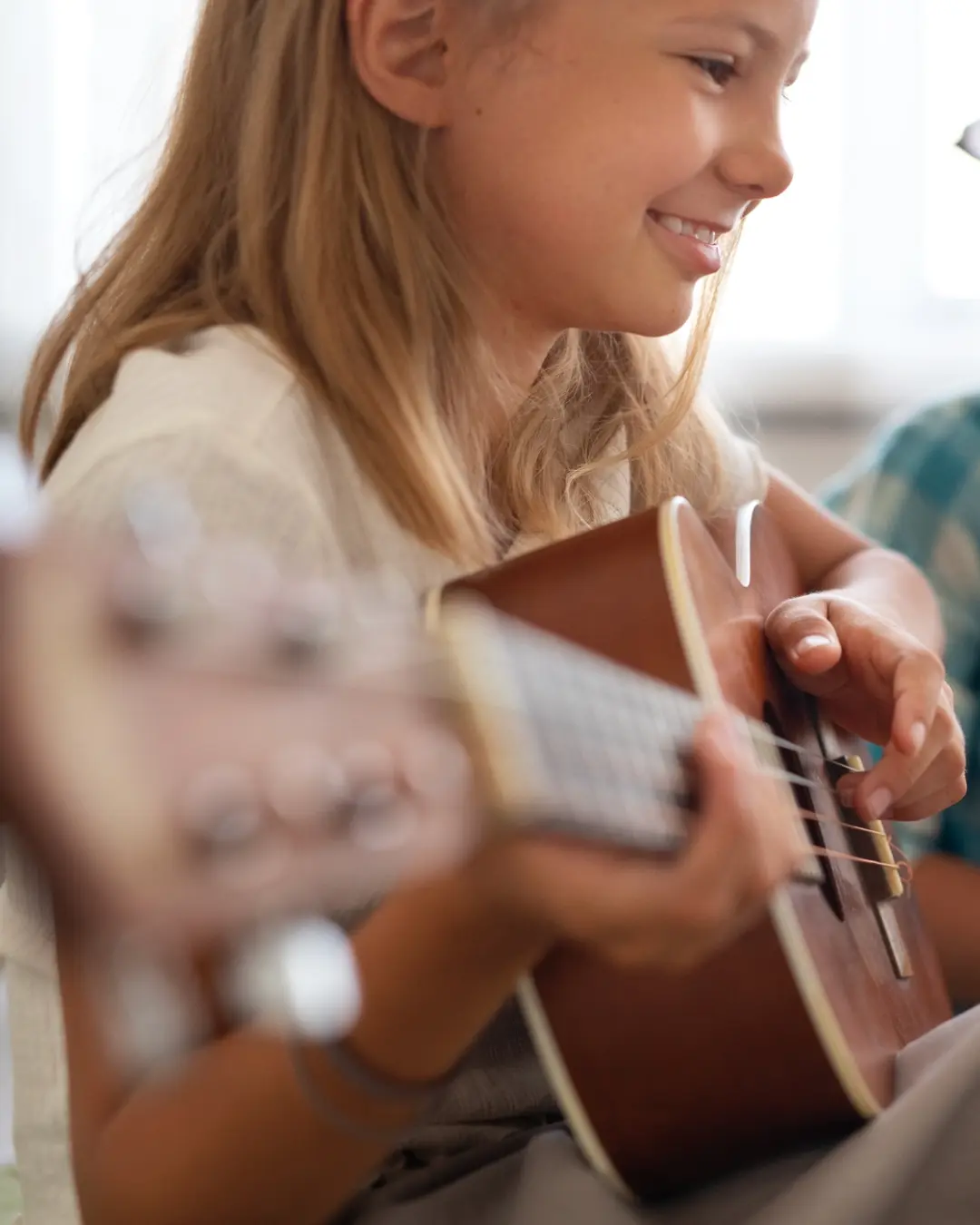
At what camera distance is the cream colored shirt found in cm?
66

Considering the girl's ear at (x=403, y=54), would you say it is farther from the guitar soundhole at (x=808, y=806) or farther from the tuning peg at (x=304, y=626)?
the tuning peg at (x=304, y=626)

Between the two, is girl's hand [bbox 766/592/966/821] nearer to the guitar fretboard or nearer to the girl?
the girl

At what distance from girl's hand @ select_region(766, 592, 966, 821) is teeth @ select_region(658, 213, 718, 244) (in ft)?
0.71

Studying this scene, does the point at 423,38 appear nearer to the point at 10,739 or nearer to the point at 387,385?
the point at 387,385

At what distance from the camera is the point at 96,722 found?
0.96ft

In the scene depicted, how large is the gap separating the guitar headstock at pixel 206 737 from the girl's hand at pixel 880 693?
1.61ft

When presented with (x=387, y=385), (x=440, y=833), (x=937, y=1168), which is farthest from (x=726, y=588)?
(x=440, y=833)

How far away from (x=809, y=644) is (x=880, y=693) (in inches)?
4.0

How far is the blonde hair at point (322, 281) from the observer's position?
782mm

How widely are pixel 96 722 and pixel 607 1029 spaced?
0.41 m

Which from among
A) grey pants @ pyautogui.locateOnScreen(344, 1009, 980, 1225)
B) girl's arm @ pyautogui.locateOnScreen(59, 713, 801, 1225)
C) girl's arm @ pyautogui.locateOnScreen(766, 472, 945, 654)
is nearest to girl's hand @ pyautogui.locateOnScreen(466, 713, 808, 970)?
girl's arm @ pyautogui.locateOnScreen(59, 713, 801, 1225)

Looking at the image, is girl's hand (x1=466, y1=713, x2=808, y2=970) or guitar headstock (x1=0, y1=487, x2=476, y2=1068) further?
girl's hand (x1=466, y1=713, x2=808, y2=970)

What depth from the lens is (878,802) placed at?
85cm

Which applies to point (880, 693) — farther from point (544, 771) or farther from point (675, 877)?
point (544, 771)
